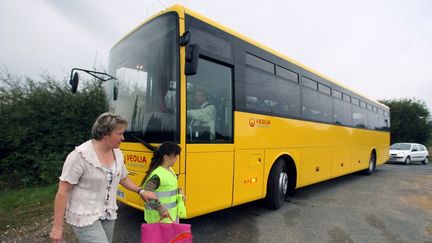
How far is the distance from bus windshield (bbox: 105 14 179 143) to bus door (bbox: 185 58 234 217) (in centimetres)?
27

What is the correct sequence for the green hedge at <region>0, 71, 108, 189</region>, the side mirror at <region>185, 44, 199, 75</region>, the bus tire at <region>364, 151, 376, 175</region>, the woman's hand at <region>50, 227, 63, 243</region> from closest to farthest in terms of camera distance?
→ the woman's hand at <region>50, 227, 63, 243</region> < the side mirror at <region>185, 44, 199, 75</region> < the green hedge at <region>0, 71, 108, 189</region> < the bus tire at <region>364, 151, 376, 175</region>

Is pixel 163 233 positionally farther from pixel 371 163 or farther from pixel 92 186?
pixel 371 163

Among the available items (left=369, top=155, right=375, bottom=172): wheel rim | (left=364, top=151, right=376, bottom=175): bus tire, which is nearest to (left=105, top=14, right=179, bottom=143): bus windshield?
(left=364, top=151, right=376, bottom=175): bus tire

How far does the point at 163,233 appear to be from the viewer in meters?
2.36

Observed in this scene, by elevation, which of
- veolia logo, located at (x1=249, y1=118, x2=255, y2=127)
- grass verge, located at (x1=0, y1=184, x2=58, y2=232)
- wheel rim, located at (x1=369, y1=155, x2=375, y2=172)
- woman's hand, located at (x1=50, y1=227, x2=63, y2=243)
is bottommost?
grass verge, located at (x1=0, y1=184, x2=58, y2=232)

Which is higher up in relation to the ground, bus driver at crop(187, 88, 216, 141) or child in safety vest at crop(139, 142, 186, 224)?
bus driver at crop(187, 88, 216, 141)

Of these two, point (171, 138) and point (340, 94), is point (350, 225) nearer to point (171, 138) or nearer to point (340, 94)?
point (171, 138)

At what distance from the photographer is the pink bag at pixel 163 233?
2336 millimetres

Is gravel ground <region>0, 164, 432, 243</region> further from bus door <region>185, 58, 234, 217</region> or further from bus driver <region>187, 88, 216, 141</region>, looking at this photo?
bus driver <region>187, 88, 216, 141</region>

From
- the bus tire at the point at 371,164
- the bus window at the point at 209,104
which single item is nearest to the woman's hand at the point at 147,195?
the bus window at the point at 209,104

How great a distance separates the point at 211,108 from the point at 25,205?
484cm

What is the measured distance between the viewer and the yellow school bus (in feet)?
12.4

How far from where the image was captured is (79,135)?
27.8 feet

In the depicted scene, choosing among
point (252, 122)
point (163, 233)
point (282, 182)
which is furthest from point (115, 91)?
point (282, 182)
